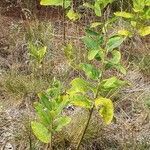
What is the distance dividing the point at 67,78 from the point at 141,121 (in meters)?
0.64

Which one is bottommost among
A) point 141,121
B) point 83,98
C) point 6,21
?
point 141,121

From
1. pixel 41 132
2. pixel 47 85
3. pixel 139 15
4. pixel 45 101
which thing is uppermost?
pixel 139 15

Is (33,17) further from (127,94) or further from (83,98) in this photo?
(83,98)

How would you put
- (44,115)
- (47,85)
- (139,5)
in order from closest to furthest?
(44,115) → (139,5) → (47,85)

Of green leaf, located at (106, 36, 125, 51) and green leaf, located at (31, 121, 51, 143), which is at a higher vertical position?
green leaf, located at (106, 36, 125, 51)

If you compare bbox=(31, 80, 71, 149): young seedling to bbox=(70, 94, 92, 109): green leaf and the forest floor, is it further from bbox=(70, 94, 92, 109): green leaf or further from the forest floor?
the forest floor

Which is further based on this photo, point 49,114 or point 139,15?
point 139,15

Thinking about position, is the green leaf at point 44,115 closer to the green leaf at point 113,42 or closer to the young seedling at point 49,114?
the young seedling at point 49,114

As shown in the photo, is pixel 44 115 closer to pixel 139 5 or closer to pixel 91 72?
pixel 91 72

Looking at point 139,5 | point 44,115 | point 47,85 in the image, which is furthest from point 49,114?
point 47,85

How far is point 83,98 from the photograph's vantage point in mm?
2045

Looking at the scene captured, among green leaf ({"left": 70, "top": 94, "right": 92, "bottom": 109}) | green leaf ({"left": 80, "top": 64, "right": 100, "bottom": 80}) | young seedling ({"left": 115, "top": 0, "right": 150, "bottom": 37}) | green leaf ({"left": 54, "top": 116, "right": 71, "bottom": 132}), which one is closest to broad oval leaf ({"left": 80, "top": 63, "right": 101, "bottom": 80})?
green leaf ({"left": 80, "top": 64, "right": 100, "bottom": 80})

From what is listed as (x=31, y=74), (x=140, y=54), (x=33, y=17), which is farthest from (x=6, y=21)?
(x=140, y=54)

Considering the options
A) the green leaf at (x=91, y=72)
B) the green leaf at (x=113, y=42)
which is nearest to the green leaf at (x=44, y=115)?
the green leaf at (x=91, y=72)
